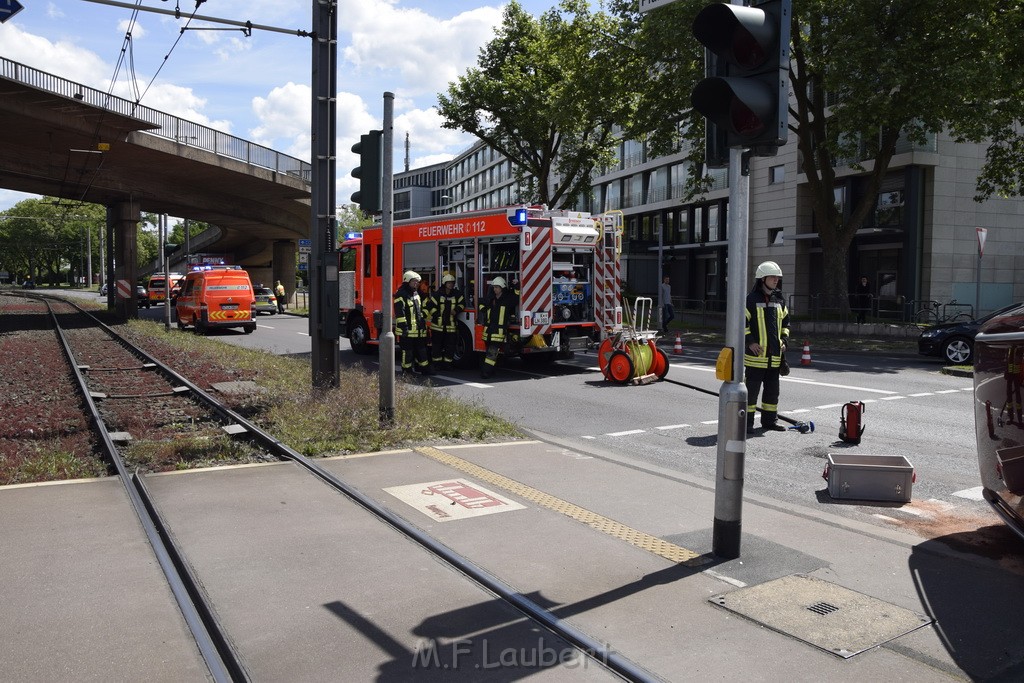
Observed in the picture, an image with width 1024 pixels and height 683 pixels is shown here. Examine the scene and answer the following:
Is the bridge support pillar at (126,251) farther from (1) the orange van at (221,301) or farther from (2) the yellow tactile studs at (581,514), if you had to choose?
(2) the yellow tactile studs at (581,514)

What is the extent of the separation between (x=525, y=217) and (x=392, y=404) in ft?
20.1

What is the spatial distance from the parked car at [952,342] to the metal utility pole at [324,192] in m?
12.5

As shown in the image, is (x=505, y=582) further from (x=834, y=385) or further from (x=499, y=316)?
(x=834, y=385)

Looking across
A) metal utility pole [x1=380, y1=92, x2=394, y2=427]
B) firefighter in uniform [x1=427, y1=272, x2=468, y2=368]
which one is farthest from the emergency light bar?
metal utility pole [x1=380, y1=92, x2=394, y2=427]

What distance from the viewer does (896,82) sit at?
63.5 ft

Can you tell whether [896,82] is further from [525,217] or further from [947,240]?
[947,240]

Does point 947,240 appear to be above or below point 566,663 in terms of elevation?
above

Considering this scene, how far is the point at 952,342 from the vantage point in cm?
1736

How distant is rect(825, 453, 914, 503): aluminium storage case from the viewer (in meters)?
6.55

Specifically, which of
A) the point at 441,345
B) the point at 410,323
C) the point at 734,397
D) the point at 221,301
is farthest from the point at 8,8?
the point at 734,397

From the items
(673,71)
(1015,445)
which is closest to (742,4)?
(1015,445)

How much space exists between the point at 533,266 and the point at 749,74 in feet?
32.1

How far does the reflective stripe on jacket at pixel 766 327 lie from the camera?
9258mm

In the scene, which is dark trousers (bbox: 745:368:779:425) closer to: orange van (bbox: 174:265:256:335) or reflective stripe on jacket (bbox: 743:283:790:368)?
reflective stripe on jacket (bbox: 743:283:790:368)
